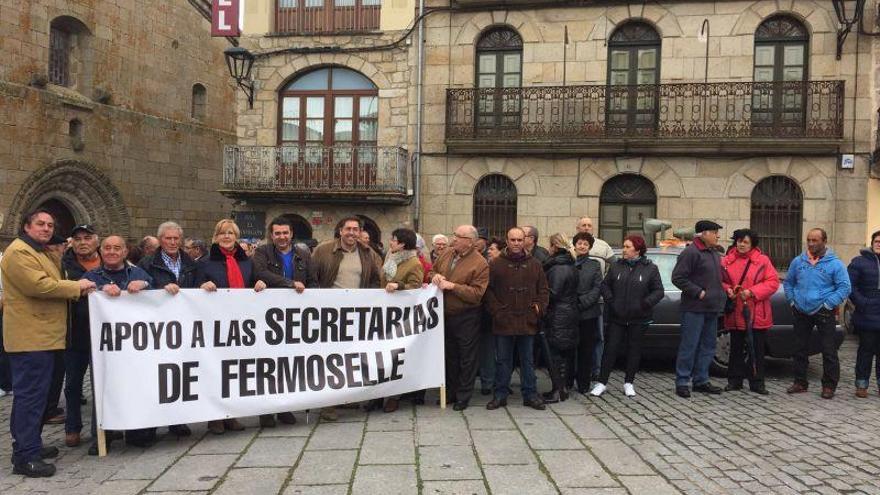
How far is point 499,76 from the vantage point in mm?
15836

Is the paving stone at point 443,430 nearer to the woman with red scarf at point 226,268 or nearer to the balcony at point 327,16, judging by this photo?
the woman with red scarf at point 226,268

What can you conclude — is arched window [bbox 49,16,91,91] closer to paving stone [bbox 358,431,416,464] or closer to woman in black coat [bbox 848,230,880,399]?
paving stone [bbox 358,431,416,464]

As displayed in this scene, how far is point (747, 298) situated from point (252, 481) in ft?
19.2

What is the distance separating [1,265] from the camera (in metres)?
4.73

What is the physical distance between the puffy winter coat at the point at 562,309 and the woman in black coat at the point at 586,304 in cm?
18

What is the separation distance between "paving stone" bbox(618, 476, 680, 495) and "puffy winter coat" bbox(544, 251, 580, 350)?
2339mm

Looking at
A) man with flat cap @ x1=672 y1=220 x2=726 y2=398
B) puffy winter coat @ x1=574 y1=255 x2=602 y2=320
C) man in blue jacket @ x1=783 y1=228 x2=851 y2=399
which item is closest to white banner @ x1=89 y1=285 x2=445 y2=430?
puffy winter coat @ x1=574 y1=255 x2=602 y2=320

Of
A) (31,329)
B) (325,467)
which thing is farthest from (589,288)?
(31,329)

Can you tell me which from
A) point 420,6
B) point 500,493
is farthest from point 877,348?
point 420,6

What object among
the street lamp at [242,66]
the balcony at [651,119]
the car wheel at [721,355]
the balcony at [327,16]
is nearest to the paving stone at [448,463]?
the car wheel at [721,355]

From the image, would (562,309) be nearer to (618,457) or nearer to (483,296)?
(483,296)

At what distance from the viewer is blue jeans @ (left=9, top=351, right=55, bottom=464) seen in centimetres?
471

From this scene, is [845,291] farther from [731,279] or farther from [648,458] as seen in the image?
[648,458]

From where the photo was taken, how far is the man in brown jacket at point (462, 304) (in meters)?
6.48
